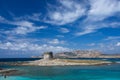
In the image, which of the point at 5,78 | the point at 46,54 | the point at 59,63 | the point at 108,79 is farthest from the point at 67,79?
the point at 46,54

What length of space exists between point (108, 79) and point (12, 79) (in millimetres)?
27841

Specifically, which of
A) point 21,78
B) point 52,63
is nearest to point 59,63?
point 52,63

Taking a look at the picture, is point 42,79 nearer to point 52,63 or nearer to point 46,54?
point 52,63

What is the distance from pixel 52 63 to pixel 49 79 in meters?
64.4

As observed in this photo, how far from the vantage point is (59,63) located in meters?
124

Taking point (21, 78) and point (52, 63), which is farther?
point (52, 63)

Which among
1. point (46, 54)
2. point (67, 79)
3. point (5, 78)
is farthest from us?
point (46, 54)

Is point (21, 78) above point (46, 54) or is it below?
below

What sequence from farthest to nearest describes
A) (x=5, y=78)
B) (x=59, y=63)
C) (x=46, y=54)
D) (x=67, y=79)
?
(x=46, y=54)
(x=59, y=63)
(x=5, y=78)
(x=67, y=79)

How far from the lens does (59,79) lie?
5978 cm

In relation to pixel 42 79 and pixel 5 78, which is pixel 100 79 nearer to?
pixel 42 79

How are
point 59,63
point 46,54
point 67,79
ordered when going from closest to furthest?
point 67,79
point 59,63
point 46,54

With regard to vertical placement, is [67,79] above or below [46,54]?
below

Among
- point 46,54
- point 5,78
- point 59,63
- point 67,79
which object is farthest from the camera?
point 46,54
